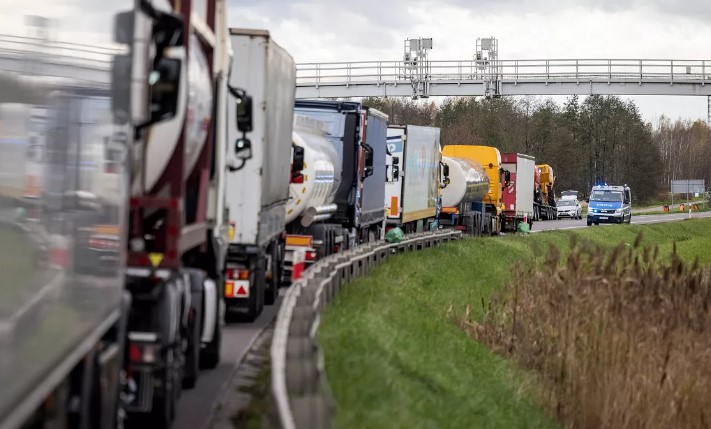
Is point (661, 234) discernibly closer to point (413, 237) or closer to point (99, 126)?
point (413, 237)

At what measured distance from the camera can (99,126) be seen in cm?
614

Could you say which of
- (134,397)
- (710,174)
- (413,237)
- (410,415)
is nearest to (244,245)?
(410,415)

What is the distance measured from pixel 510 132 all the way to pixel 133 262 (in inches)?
4142

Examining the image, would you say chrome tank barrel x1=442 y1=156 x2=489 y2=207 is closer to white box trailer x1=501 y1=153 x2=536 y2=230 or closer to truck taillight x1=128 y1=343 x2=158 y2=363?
white box trailer x1=501 y1=153 x2=536 y2=230

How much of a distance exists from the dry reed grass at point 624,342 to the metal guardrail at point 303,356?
2777mm

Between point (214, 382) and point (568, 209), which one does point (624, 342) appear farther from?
point (568, 209)

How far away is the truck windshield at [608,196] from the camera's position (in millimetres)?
74125

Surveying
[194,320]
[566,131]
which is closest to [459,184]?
[194,320]

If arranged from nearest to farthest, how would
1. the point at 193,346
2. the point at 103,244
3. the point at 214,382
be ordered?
the point at 103,244 < the point at 193,346 < the point at 214,382

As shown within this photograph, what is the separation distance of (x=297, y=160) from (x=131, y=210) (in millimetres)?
13308

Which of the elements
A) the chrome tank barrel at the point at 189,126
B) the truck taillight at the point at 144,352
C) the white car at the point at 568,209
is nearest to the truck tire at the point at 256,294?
the chrome tank barrel at the point at 189,126

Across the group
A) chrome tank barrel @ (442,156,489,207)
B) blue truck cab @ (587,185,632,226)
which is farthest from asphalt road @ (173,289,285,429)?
blue truck cab @ (587,185,632,226)

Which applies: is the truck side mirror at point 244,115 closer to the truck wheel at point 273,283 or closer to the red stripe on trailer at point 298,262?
the truck wheel at point 273,283

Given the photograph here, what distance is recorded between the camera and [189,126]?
380 inches
